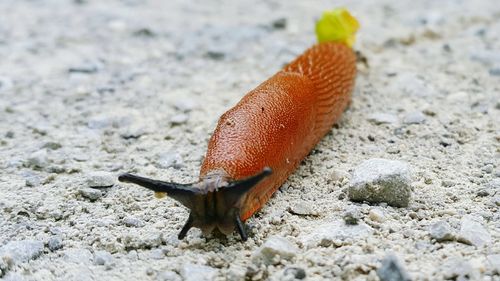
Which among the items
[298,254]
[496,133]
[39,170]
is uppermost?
[496,133]

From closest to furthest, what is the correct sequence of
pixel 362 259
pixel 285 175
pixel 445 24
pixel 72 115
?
1. pixel 362 259
2. pixel 285 175
3. pixel 72 115
4. pixel 445 24

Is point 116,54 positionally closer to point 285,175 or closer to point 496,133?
point 285,175

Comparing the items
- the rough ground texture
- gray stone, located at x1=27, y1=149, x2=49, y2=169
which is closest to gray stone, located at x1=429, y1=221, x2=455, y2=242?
the rough ground texture

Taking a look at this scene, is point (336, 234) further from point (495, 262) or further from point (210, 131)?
point (210, 131)

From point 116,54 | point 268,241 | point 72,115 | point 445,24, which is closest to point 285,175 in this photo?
point 268,241

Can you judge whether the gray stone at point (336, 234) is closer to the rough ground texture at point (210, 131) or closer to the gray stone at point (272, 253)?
the rough ground texture at point (210, 131)

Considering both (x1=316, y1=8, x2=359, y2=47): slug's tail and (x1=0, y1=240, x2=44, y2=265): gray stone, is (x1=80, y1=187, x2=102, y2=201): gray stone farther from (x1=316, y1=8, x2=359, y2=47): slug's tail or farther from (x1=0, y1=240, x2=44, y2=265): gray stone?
(x1=316, y1=8, x2=359, y2=47): slug's tail

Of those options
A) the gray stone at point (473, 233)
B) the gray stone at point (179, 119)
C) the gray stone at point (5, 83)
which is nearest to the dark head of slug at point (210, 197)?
the gray stone at point (473, 233)
